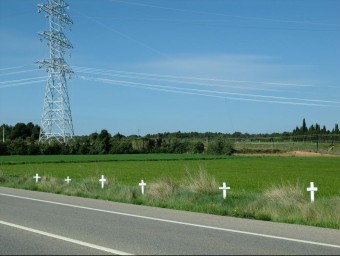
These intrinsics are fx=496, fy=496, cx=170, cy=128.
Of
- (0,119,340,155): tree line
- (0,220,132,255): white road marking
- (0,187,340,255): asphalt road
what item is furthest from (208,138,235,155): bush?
(0,220,132,255): white road marking

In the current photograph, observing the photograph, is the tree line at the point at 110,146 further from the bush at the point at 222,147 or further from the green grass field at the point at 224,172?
the green grass field at the point at 224,172

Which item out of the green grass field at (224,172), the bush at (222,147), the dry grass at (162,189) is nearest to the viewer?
the dry grass at (162,189)

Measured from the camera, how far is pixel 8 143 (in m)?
102

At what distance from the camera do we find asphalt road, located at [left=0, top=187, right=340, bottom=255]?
9.05 metres

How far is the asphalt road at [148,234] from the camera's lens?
9055mm

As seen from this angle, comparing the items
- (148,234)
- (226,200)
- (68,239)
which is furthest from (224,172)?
(68,239)

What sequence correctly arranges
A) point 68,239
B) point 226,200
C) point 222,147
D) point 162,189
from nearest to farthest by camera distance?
point 68,239 → point 226,200 → point 162,189 → point 222,147

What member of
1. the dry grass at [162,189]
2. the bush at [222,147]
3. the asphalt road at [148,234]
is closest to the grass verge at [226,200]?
the dry grass at [162,189]

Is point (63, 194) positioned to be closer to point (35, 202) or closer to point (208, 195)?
point (35, 202)

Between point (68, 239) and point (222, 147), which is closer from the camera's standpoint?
point (68, 239)

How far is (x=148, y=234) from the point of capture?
10.8 metres

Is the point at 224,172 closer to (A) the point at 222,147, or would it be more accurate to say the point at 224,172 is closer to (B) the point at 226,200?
(B) the point at 226,200

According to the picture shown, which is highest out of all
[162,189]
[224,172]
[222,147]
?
[222,147]

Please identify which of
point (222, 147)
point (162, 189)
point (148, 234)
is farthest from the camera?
point (222, 147)
